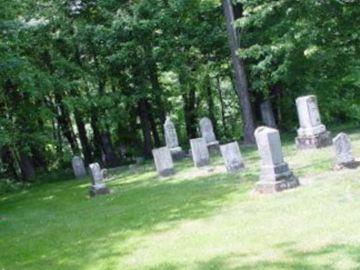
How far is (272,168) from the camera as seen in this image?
12.3 metres

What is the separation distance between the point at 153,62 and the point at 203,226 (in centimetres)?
1781

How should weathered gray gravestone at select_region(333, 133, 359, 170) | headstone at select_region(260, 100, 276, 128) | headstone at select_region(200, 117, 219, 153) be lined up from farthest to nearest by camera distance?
headstone at select_region(260, 100, 276, 128) < headstone at select_region(200, 117, 219, 153) < weathered gray gravestone at select_region(333, 133, 359, 170)

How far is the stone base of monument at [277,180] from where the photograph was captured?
12123 mm

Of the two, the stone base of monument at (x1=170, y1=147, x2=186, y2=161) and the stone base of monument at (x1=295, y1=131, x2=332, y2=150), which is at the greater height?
the stone base of monument at (x1=170, y1=147, x2=186, y2=161)

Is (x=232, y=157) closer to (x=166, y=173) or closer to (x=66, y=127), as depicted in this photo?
(x=166, y=173)

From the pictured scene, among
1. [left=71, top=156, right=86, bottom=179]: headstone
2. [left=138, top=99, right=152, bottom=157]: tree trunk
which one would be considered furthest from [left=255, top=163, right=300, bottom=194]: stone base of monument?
[left=138, top=99, right=152, bottom=157]: tree trunk

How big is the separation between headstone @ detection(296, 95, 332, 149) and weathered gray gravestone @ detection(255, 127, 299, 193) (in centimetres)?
576

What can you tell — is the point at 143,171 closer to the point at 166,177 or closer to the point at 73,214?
the point at 166,177

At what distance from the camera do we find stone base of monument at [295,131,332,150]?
18.2 metres

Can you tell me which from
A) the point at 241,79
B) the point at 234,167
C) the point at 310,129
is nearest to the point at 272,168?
the point at 234,167

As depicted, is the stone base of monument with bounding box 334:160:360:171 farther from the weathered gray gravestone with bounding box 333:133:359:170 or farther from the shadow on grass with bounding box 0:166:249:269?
the shadow on grass with bounding box 0:166:249:269

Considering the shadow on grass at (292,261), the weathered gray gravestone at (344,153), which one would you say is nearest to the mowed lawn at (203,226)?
the shadow on grass at (292,261)

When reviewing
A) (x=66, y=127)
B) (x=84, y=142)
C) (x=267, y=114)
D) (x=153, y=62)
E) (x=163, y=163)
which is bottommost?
(x=163, y=163)

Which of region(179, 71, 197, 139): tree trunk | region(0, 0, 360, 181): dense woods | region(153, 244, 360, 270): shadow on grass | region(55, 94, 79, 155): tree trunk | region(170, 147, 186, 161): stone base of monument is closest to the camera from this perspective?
region(153, 244, 360, 270): shadow on grass
